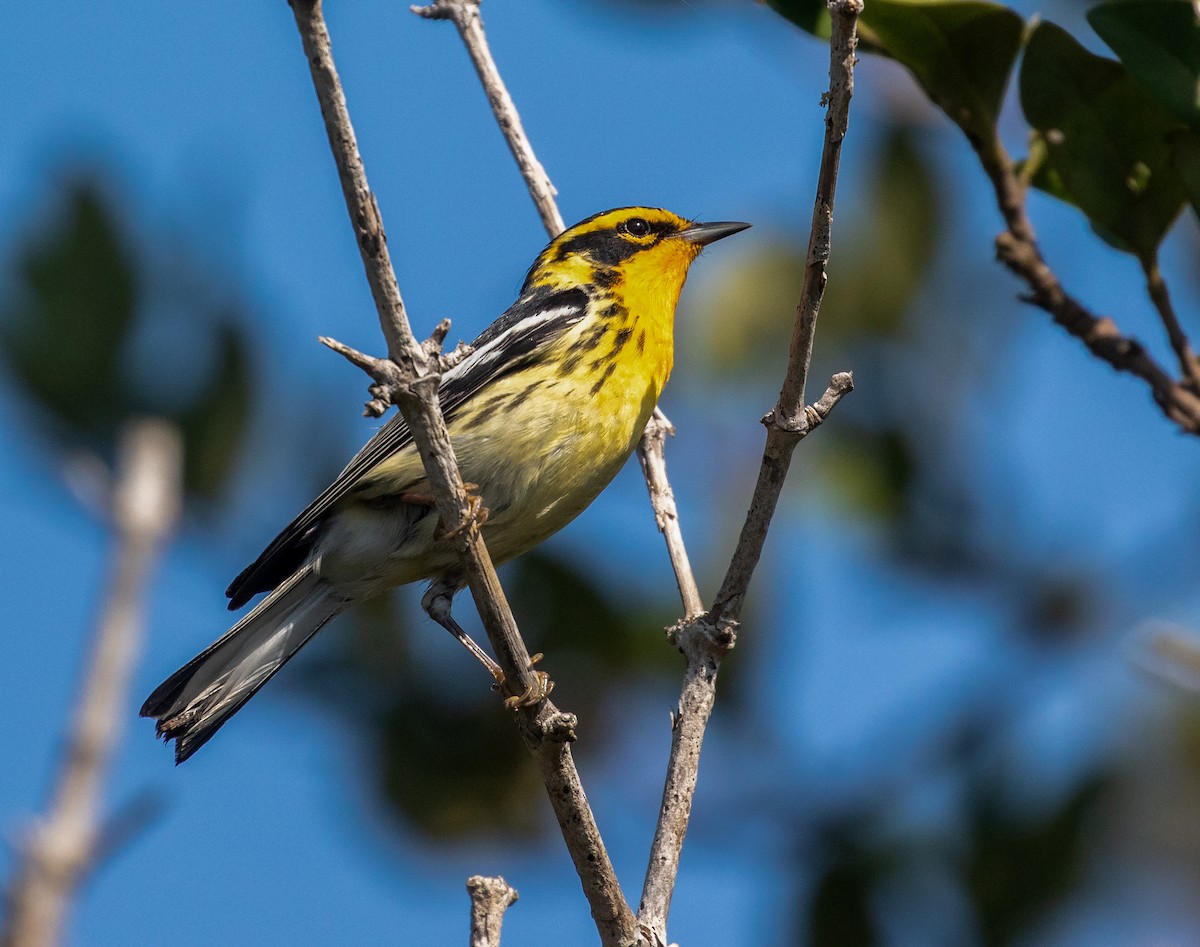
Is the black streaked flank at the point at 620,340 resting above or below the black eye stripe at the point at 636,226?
below

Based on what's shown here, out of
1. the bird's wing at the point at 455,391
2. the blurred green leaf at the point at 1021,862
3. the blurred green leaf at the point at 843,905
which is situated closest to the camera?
the blurred green leaf at the point at 1021,862

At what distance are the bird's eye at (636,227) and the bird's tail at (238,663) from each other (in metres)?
2.06

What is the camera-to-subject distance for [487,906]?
8.97 feet

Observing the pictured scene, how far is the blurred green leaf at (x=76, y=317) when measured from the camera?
4.15 meters

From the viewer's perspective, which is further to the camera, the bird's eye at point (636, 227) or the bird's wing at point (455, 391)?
the bird's eye at point (636, 227)

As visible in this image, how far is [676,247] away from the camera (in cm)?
569

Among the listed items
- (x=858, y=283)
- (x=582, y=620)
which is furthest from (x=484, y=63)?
(x=582, y=620)

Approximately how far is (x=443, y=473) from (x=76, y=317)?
1.70 meters

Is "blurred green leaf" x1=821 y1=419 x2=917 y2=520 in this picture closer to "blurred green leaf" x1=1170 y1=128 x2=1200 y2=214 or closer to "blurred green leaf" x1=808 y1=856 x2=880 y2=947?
"blurred green leaf" x1=808 y1=856 x2=880 y2=947

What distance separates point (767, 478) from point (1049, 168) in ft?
2.98

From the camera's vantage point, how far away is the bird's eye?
581cm

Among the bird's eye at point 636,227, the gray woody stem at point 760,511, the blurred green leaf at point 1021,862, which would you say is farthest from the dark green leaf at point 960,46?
the bird's eye at point 636,227

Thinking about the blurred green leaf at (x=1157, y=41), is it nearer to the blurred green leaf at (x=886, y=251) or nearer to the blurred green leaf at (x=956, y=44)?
the blurred green leaf at (x=956, y=44)

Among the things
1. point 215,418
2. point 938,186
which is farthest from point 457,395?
point 938,186
